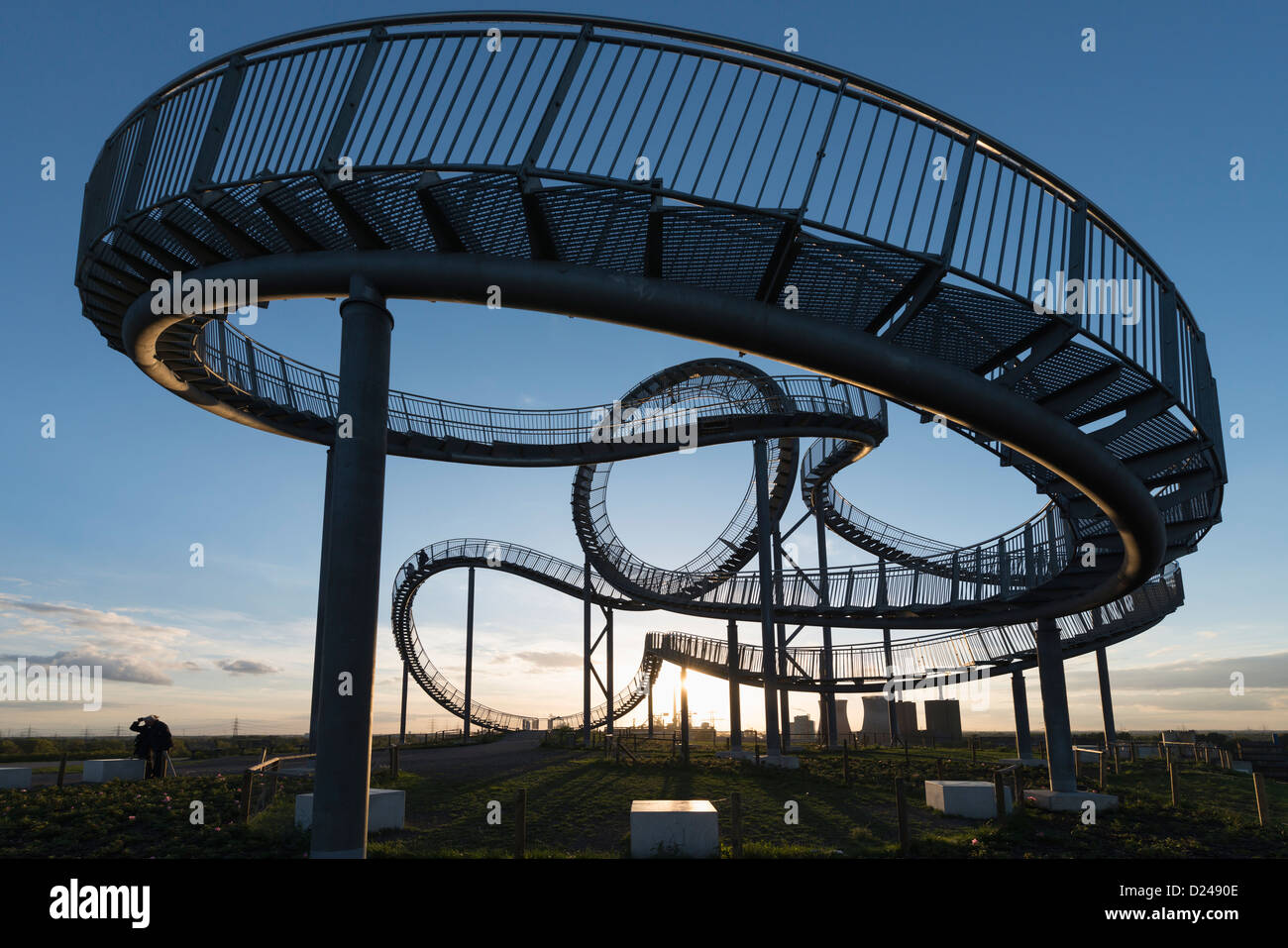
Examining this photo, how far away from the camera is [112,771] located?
701 inches

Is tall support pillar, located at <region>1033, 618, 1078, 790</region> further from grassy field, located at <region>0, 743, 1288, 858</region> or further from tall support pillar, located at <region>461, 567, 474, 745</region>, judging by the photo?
tall support pillar, located at <region>461, 567, 474, 745</region>

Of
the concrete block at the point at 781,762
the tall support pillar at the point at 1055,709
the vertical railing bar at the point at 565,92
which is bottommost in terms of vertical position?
the concrete block at the point at 781,762

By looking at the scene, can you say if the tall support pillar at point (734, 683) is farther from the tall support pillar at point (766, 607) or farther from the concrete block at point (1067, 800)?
the concrete block at point (1067, 800)

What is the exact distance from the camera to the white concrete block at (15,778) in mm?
16359

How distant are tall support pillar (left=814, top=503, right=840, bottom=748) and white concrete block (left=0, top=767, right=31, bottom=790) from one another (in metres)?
20.7

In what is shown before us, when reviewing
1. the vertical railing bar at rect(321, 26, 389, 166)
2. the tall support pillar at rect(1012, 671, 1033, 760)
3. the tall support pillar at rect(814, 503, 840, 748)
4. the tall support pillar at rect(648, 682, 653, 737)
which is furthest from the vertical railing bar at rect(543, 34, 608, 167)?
the tall support pillar at rect(648, 682, 653, 737)

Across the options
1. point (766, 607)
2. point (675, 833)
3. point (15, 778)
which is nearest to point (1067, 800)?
point (675, 833)

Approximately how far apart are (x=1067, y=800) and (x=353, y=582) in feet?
48.0

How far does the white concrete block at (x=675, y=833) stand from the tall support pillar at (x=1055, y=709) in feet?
30.5

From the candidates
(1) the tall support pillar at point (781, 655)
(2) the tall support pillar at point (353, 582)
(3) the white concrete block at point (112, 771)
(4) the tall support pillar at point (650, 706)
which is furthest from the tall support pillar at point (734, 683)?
(2) the tall support pillar at point (353, 582)

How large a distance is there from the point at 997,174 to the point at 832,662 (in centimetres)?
2371

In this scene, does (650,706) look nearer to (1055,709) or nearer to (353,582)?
(1055,709)

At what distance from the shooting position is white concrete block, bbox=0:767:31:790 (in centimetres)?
1636

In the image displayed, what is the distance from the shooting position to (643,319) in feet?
24.9
